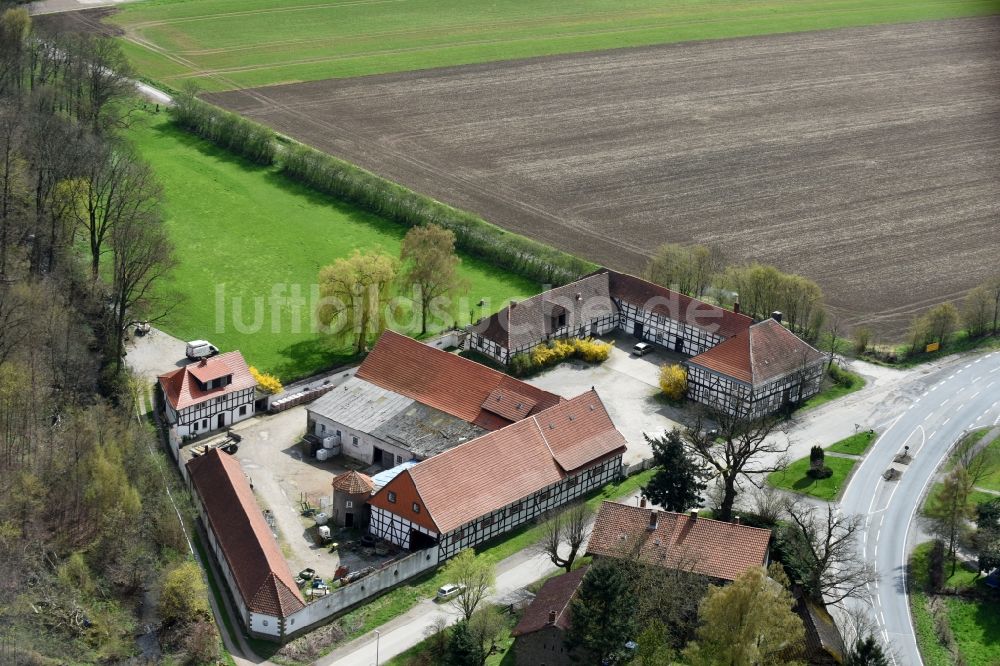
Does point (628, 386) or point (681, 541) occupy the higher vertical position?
point (681, 541)

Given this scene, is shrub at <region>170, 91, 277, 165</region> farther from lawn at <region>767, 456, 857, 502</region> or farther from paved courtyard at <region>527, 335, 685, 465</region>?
lawn at <region>767, 456, 857, 502</region>

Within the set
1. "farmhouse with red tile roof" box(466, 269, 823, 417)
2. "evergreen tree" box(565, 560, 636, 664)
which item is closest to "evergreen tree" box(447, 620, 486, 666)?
"evergreen tree" box(565, 560, 636, 664)

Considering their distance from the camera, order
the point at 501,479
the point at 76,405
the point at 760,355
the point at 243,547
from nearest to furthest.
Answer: the point at 243,547 → the point at 501,479 → the point at 76,405 → the point at 760,355

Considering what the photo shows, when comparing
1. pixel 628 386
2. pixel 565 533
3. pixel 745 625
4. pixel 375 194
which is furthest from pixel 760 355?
pixel 375 194

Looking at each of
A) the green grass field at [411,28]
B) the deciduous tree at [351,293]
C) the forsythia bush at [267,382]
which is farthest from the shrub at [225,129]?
the forsythia bush at [267,382]

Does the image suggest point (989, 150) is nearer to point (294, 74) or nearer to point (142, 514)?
point (294, 74)

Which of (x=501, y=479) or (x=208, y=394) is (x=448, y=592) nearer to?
(x=501, y=479)

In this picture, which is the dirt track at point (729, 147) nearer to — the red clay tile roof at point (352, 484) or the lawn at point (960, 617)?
Answer: the lawn at point (960, 617)
